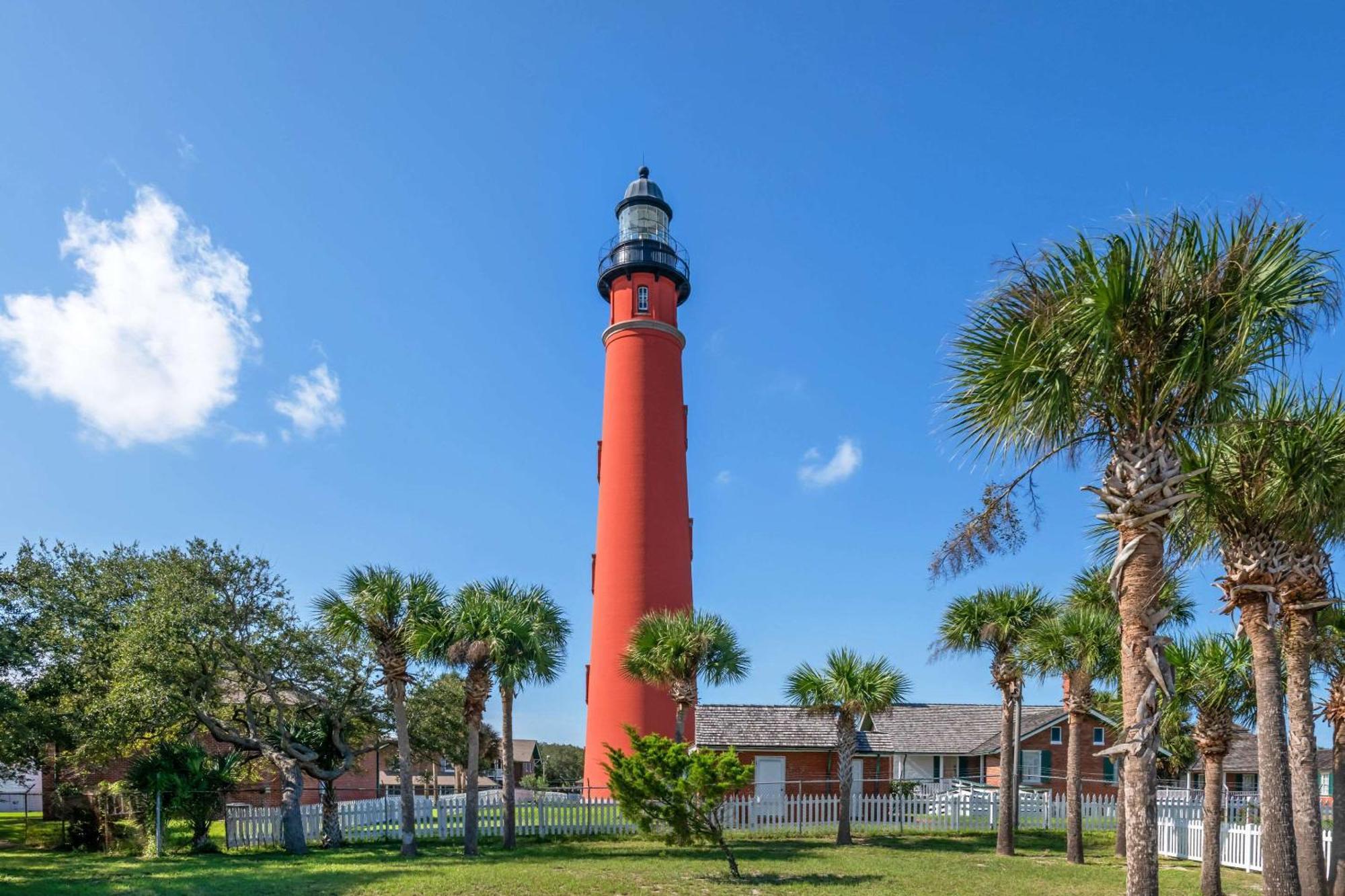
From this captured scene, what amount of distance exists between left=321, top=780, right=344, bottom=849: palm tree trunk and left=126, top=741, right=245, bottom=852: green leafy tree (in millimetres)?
2185

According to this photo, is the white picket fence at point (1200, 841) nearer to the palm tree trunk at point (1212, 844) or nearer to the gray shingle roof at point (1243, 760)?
the palm tree trunk at point (1212, 844)

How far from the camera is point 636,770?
1617 centimetres

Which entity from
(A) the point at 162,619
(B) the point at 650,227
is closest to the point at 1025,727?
(B) the point at 650,227

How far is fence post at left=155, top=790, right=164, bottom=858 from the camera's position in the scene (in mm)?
19219

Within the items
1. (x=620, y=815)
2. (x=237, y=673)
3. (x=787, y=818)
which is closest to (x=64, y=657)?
(x=237, y=673)

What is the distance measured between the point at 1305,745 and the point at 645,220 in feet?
80.5

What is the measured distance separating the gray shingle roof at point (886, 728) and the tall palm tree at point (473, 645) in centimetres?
1308

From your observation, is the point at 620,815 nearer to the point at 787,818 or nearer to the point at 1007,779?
the point at 787,818

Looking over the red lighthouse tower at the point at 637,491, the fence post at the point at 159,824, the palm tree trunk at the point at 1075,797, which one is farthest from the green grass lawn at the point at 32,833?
the palm tree trunk at the point at 1075,797

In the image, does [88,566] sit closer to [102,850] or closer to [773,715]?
[102,850]

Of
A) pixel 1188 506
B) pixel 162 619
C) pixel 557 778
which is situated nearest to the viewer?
pixel 1188 506

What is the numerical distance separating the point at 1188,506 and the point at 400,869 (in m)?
14.8

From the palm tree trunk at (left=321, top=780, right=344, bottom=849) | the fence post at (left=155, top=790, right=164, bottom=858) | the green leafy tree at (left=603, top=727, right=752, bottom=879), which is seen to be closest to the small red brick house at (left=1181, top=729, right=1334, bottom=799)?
the green leafy tree at (left=603, top=727, right=752, bottom=879)

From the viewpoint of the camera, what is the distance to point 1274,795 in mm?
10477
